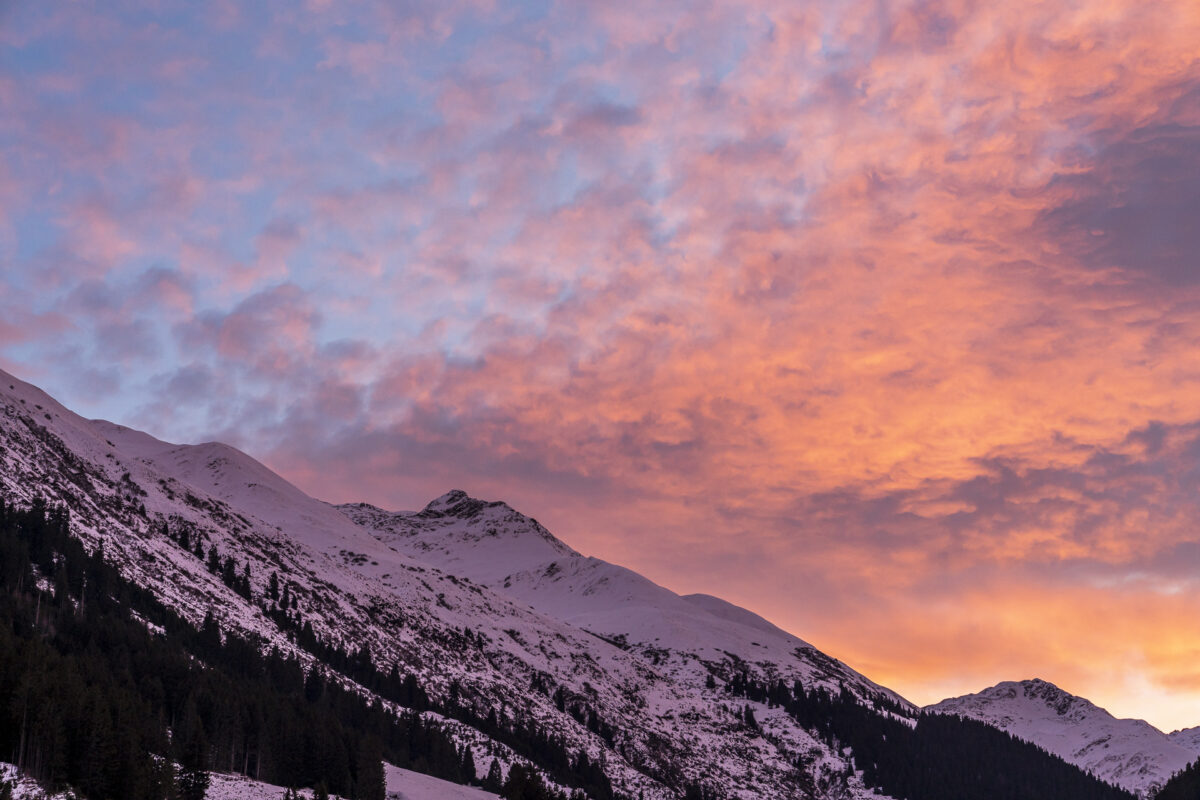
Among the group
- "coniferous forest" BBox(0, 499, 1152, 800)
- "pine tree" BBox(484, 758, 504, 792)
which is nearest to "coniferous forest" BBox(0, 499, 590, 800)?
"coniferous forest" BBox(0, 499, 1152, 800)

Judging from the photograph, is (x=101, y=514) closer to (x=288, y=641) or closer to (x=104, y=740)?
(x=288, y=641)

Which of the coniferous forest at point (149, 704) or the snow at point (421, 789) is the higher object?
the coniferous forest at point (149, 704)

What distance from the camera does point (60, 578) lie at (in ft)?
504

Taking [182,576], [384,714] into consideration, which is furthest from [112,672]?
[182,576]

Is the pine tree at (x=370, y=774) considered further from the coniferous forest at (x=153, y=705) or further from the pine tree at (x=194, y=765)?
the pine tree at (x=194, y=765)

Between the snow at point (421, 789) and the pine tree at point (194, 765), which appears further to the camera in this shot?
the snow at point (421, 789)

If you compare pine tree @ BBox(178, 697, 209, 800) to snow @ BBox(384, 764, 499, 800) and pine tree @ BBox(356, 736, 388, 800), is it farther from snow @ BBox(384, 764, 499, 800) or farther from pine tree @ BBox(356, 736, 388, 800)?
snow @ BBox(384, 764, 499, 800)

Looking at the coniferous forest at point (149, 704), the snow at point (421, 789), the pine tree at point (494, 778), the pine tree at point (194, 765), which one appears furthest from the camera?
the pine tree at point (494, 778)

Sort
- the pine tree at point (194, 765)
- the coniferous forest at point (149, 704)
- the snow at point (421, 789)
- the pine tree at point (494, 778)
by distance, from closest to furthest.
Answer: the coniferous forest at point (149, 704), the pine tree at point (194, 765), the snow at point (421, 789), the pine tree at point (494, 778)

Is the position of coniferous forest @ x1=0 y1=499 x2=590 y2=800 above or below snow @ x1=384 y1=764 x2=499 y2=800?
above

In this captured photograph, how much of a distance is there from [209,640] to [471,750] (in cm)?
4926

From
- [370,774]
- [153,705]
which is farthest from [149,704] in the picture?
[370,774]

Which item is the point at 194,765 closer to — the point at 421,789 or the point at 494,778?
the point at 421,789

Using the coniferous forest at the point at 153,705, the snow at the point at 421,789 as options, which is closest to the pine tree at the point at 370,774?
the coniferous forest at the point at 153,705
